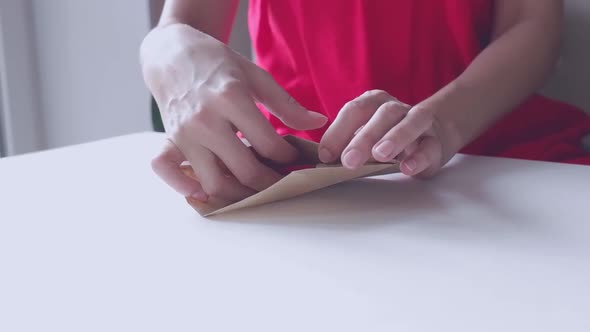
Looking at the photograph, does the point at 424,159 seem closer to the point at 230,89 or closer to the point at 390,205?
the point at 390,205

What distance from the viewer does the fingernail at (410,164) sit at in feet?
1.47

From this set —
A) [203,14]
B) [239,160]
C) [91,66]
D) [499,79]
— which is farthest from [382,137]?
[91,66]

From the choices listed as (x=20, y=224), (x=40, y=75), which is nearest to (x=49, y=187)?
(x=20, y=224)

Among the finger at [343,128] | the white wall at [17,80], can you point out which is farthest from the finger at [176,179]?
the white wall at [17,80]

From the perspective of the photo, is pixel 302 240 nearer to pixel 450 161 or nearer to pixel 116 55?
pixel 450 161

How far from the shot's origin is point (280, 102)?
449 millimetres

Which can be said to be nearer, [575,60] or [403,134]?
[403,134]

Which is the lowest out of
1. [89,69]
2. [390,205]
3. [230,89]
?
[390,205]

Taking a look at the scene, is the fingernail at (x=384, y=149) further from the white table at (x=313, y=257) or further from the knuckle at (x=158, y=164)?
the knuckle at (x=158, y=164)

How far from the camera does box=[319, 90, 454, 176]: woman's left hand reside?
422 millimetres

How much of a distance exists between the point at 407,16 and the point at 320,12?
0.37ft

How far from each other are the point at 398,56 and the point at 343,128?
12.3 inches

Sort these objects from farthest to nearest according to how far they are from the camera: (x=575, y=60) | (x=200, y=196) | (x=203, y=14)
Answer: (x=575, y=60) → (x=203, y=14) → (x=200, y=196)

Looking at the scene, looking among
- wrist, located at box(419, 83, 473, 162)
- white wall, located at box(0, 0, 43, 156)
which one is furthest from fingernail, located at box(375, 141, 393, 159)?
white wall, located at box(0, 0, 43, 156)
